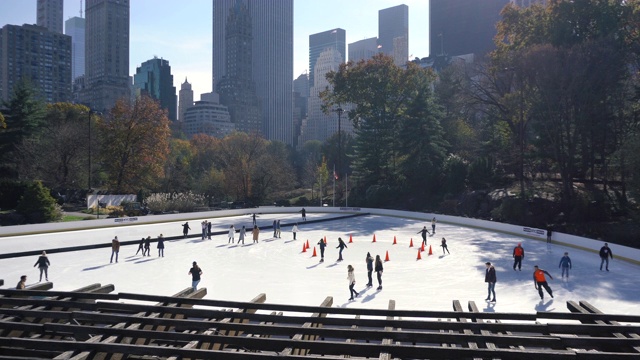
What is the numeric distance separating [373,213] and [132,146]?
95.3 feet

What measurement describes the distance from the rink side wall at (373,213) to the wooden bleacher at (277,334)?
22.0 meters

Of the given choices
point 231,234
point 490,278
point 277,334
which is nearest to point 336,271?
point 490,278

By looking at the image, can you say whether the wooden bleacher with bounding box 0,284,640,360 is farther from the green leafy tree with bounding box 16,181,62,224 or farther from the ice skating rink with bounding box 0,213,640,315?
the green leafy tree with bounding box 16,181,62,224

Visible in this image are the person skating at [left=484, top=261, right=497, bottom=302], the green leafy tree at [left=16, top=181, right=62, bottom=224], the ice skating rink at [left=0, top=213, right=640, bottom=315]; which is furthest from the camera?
the green leafy tree at [left=16, top=181, right=62, bottom=224]

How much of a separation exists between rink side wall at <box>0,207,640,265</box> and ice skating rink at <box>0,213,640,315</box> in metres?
0.70

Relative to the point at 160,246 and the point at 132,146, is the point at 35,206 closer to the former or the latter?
the point at 160,246

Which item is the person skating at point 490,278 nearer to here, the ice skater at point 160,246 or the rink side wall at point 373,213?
the rink side wall at point 373,213

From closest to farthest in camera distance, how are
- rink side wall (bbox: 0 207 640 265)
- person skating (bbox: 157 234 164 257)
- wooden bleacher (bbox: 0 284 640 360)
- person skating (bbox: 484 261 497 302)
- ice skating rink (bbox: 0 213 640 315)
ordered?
wooden bleacher (bbox: 0 284 640 360)
person skating (bbox: 484 261 497 302)
ice skating rink (bbox: 0 213 640 315)
person skating (bbox: 157 234 164 257)
rink side wall (bbox: 0 207 640 265)

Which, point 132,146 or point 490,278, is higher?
point 132,146

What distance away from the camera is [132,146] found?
58.0 metres

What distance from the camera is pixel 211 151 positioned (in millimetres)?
93188

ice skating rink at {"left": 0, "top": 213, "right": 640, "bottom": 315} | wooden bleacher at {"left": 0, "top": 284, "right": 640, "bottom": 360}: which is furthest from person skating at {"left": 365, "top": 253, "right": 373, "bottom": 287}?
wooden bleacher at {"left": 0, "top": 284, "right": 640, "bottom": 360}

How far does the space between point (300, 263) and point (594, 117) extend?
1334 inches

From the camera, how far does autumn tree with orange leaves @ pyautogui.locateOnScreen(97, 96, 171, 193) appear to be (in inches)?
2268
